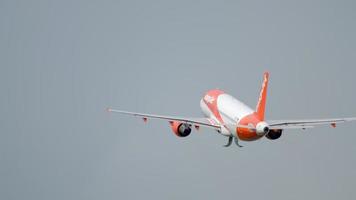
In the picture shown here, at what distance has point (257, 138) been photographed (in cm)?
9831

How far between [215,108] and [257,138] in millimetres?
17333

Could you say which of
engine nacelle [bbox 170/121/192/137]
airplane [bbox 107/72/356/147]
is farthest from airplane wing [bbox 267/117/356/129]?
engine nacelle [bbox 170/121/192/137]

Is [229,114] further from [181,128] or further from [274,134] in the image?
[274,134]

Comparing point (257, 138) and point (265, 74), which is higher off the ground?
point (265, 74)

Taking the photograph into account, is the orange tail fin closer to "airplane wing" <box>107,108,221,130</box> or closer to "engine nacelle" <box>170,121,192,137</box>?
"airplane wing" <box>107,108,221,130</box>

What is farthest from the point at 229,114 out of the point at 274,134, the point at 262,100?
the point at 262,100

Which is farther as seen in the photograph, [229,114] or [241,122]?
[229,114]

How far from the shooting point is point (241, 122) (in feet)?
329

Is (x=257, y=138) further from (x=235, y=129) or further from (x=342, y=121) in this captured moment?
(x=342, y=121)

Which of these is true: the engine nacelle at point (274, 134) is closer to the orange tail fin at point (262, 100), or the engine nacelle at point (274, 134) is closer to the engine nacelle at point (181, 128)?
the orange tail fin at point (262, 100)

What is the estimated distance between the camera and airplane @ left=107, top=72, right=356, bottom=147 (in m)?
97.6

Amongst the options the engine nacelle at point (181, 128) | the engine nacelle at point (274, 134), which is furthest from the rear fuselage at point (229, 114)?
the engine nacelle at point (181, 128)

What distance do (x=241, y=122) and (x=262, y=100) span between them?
3.47 m

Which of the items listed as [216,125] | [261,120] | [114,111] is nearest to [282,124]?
[261,120]
